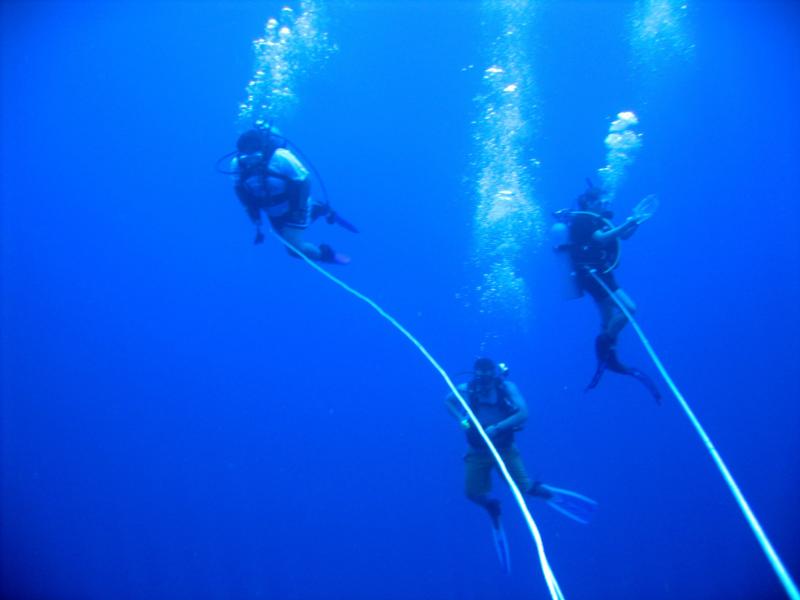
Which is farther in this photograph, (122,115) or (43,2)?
(122,115)

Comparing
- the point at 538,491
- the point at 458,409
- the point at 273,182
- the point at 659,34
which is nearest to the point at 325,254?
the point at 273,182

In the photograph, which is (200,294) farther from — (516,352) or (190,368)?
(516,352)

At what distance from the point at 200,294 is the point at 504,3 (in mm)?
20269

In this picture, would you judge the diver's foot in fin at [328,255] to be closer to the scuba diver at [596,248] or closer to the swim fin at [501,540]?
the scuba diver at [596,248]

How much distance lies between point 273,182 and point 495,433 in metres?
3.50

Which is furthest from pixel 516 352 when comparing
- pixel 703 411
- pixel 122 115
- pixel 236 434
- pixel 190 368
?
pixel 122 115

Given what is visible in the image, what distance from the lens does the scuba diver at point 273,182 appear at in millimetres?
4773

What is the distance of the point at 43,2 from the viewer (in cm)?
1366

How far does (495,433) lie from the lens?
5.51 metres

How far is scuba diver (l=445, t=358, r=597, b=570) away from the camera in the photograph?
5.52 m

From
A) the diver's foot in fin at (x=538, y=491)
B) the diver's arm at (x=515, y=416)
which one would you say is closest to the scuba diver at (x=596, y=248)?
the diver's arm at (x=515, y=416)

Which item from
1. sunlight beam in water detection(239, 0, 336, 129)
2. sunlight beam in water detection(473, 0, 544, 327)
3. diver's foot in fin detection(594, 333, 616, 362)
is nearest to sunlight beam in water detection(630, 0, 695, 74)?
sunlight beam in water detection(473, 0, 544, 327)

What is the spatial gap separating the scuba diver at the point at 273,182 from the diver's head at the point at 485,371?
218 centimetres

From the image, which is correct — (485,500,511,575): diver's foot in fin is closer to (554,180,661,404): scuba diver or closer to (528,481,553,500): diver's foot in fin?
(528,481,553,500): diver's foot in fin
